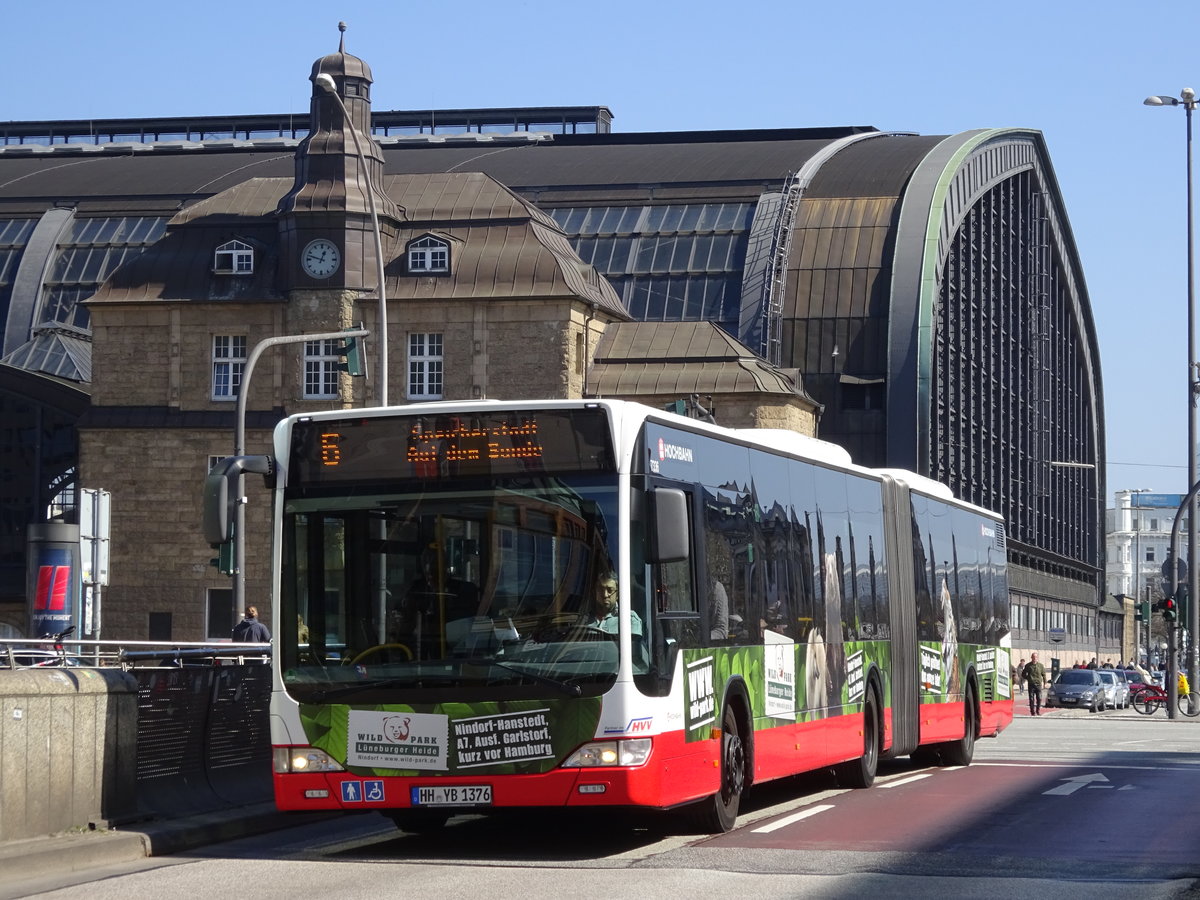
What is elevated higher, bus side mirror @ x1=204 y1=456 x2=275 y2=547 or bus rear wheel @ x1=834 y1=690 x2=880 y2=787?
bus side mirror @ x1=204 y1=456 x2=275 y2=547

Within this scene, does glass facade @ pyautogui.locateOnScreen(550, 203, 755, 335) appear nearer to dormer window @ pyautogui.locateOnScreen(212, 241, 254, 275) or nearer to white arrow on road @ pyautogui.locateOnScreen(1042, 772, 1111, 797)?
dormer window @ pyautogui.locateOnScreen(212, 241, 254, 275)

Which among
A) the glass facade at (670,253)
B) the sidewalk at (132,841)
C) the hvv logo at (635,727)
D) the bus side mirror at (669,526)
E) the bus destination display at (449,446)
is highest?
the glass facade at (670,253)

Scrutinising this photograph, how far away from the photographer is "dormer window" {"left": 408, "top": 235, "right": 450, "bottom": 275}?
57.0 meters

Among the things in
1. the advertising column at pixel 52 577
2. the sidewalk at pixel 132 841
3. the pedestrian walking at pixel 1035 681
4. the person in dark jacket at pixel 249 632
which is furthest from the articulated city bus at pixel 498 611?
the pedestrian walking at pixel 1035 681

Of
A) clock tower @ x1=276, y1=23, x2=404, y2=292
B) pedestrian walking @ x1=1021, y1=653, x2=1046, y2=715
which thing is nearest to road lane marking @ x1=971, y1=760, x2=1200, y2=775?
pedestrian walking @ x1=1021, y1=653, x2=1046, y2=715

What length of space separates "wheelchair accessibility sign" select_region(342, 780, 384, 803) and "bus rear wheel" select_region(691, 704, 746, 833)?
8.02ft

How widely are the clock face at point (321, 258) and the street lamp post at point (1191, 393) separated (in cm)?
2231

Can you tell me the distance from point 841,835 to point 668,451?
9.69ft

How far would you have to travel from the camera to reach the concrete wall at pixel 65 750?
12047mm

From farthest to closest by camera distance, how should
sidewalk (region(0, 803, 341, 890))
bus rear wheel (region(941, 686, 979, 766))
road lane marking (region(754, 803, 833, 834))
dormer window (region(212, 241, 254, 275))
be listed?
dormer window (region(212, 241, 254, 275)), bus rear wheel (region(941, 686, 979, 766)), road lane marking (region(754, 803, 833, 834)), sidewalk (region(0, 803, 341, 890))

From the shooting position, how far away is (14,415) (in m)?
61.5

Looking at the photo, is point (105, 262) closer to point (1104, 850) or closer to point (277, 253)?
point (277, 253)

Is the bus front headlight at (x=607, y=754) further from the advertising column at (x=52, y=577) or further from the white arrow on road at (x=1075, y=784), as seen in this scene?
the advertising column at (x=52, y=577)

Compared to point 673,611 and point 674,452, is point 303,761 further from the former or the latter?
point 674,452
